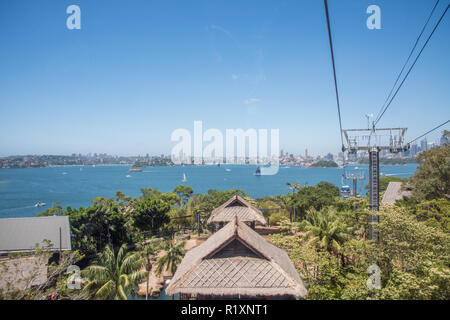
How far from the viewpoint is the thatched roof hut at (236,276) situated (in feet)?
19.0

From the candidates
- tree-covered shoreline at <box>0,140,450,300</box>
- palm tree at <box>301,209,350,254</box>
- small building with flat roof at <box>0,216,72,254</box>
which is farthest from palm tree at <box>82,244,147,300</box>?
palm tree at <box>301,209,350,254</box>

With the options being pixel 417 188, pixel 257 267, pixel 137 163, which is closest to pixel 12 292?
pixel 257 267

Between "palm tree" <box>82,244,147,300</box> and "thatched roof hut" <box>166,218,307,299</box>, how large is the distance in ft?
13.0

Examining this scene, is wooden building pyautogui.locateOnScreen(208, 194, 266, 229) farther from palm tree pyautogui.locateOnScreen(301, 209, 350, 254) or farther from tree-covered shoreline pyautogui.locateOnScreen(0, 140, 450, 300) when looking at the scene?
palm tree pyautogui.locateOnScreen(301, 209, 350, 254)

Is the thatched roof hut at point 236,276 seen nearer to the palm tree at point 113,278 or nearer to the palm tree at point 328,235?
the palm tree at point 113,278

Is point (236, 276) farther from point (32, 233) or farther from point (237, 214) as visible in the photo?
point (32, 233)

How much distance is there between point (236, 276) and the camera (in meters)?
5.97

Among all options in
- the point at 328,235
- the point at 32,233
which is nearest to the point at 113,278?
the point at 32,233

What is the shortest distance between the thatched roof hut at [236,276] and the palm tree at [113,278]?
3.96 meters

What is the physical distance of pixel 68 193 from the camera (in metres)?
69.9

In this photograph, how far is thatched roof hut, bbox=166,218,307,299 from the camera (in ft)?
19.0

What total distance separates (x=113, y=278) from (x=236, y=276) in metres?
6.01

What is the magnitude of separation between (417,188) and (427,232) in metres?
10.6
